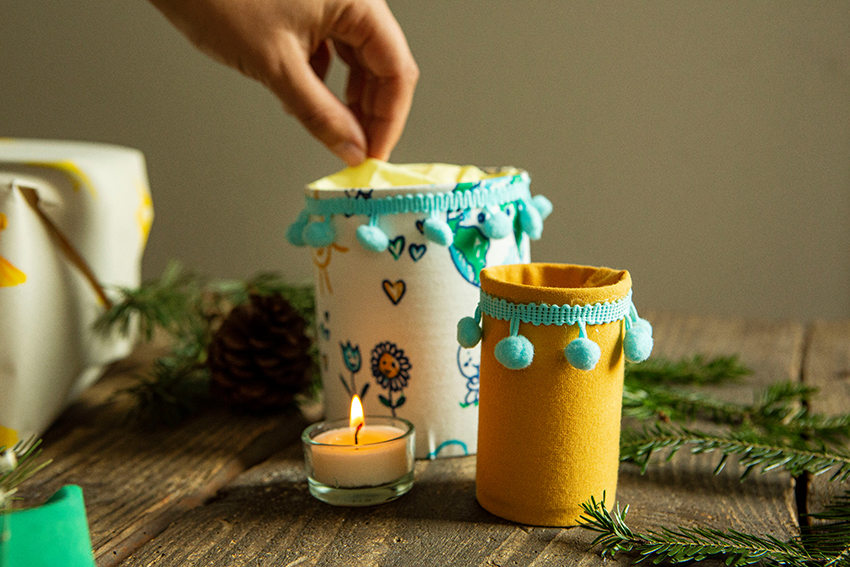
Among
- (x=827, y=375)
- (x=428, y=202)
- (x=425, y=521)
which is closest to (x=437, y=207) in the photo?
(x=428, y=202)

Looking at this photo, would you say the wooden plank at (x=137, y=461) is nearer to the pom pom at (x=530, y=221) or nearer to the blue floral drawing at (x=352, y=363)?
the blue floral drawing at (x=352, y=363)

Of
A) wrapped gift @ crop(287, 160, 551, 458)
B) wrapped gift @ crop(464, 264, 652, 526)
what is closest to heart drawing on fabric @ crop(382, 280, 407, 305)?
wrapped gift @ crop(287, 160, 551, 458)

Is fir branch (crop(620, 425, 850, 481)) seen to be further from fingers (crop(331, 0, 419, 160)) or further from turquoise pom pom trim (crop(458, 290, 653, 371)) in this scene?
fingers (crop(331, 0, 419, 160))

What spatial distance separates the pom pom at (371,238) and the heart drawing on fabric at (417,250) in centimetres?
2

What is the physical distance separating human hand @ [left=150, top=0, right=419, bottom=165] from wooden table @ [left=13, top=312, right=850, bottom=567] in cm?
29

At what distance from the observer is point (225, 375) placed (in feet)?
2.33

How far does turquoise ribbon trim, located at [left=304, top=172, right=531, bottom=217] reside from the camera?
58 centimetres

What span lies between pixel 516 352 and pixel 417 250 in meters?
0.16

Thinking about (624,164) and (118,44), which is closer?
(624,164)

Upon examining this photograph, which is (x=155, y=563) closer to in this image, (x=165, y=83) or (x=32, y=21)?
(x=165, y=83)

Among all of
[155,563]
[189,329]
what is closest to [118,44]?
[189,329]

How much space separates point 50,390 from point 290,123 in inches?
40.2

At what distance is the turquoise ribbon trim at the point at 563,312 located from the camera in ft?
1.52

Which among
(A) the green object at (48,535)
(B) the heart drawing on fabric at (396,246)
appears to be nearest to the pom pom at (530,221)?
(B) the heart drawing on fabric at (396,246)
